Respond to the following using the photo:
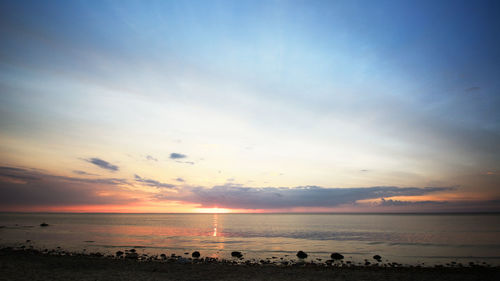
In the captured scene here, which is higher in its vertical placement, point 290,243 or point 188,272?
point 188,272

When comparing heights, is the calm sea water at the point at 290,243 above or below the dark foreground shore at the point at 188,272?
below

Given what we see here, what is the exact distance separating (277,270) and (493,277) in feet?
63.7

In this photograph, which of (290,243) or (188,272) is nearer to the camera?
(188,272)

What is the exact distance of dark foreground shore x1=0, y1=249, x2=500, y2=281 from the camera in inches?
865

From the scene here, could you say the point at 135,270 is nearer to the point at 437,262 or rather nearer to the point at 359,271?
the point at 359,271

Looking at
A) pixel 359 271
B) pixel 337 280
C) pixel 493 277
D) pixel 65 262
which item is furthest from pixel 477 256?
pixel 65 262

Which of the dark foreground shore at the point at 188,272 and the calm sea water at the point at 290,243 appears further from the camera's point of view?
the calm sea water at the point at 290,243

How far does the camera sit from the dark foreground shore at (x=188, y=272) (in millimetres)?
21969

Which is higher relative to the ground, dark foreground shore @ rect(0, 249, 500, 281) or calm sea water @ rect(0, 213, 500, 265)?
dark foreground shore @ rect(0, 249, 500, 281)

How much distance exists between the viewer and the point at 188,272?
24359 mm

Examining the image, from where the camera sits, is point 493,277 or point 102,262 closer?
point 493,277

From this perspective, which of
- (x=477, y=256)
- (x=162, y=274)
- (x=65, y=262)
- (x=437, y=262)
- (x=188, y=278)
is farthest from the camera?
(x=477, y=256)

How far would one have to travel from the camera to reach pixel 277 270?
26.1 meters

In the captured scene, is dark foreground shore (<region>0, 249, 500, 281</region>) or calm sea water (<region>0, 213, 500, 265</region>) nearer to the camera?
dark foreground shore (<region>0, 249, 500, 281</region>)
